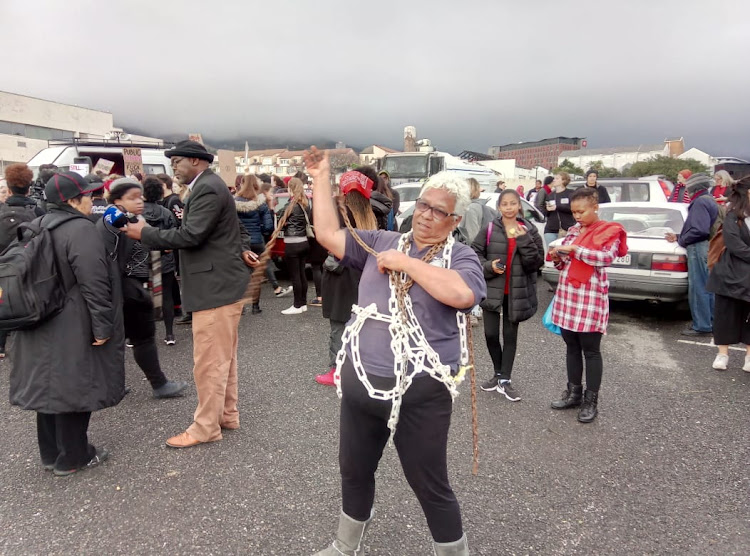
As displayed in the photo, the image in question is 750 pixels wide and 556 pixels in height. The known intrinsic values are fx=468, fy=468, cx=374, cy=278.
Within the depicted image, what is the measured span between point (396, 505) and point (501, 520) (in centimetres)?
61

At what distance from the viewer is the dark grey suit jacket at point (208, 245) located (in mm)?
3141

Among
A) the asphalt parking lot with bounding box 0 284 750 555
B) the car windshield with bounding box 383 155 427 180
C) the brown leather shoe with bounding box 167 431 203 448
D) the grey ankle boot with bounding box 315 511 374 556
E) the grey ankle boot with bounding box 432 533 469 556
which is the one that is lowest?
the asphalt parking lot with bounding box 0 284 750 555

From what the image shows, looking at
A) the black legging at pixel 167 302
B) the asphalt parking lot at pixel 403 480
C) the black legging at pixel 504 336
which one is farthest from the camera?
the black legging at pixel 167 302

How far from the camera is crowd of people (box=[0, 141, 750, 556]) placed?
6.27ft

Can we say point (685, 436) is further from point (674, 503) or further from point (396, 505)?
point (396, 505)

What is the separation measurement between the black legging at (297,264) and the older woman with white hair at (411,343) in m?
4.86

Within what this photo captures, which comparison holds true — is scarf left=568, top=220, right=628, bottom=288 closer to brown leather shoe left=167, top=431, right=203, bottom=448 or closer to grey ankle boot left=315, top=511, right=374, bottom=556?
grey ankle boot left=315, top=511, right=374, bottom=556

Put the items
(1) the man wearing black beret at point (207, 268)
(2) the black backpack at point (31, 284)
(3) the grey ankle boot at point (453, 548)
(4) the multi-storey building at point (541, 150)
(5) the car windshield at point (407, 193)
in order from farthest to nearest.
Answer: (4) the multi-storey building at point (541, 150) < (5) the car windshield at point (407, 193) < (1) the man wearing black beret at point (207, 268) < (2) the black backpack at point (31, 284) < (3) the grey ankle boot at point (453, 548)

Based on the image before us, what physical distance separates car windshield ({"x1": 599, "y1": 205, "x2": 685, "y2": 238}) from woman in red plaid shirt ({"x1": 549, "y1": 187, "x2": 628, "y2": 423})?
3661 millimetres

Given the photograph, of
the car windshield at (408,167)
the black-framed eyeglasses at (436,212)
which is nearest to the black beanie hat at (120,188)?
the black-framed eyeglasses at (436,212)

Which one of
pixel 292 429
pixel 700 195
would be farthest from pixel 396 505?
pixel 700 195

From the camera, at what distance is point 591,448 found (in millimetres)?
3475

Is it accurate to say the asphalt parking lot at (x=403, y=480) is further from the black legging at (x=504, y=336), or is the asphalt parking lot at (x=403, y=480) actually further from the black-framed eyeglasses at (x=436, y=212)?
the black-framed eyeglasses at (x=436, y=212)

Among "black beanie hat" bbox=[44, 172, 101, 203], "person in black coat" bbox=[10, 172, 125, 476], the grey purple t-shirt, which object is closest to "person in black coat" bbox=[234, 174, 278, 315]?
"black beanie hat" bbox=[44, 172, 101, 203]
